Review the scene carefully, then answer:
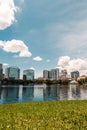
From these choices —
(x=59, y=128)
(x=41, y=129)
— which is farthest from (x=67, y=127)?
(x=41, y=129)

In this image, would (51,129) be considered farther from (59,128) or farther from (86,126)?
(86,126)

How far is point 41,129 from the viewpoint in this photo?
9516mm

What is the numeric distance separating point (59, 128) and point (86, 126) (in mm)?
1376

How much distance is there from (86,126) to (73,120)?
1821 mm

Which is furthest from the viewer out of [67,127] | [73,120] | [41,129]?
[73,120]

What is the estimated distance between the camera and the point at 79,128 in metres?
10.0

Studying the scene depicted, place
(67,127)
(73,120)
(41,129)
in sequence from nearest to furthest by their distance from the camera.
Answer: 1. (41,129)
2. (67,127)
3. (73,120)

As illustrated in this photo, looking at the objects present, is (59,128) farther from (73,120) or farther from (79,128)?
(73,120)

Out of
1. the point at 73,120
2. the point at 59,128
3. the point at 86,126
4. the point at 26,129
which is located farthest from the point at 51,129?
the point at 73,120

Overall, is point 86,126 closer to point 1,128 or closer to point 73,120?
point 73,120

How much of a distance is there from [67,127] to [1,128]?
280cm

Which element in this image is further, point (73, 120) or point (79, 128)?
point (73, 120)

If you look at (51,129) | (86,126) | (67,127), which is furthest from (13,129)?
(86,126)

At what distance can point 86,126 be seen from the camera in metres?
10.5
